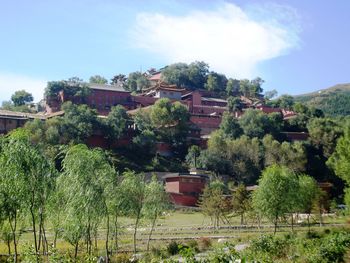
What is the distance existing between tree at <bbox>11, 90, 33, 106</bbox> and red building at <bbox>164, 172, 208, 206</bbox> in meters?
47.2

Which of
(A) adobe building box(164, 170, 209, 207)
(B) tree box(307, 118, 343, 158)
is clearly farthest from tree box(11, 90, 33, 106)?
(B) tree box(307, 118, 343, 158)

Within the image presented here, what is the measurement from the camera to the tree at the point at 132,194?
2482 centimetres

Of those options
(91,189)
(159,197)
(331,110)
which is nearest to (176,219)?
(159,197)

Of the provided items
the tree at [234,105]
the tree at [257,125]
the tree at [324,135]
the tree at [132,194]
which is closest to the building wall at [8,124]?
the tree at [257,125]

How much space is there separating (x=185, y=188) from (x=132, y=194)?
31.3m

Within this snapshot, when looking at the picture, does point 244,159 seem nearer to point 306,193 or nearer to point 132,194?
point 306,193

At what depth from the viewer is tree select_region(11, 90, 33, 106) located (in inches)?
3723

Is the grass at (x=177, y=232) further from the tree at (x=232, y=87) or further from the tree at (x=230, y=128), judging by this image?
the tree at (x=232, y=87)

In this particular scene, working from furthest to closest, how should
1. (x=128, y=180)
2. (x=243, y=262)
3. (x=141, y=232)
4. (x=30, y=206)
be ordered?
1. (x=141, y=232)
2. (x=128, y=180)
3. (x=30, y=206)
4. (x=243, y=262)

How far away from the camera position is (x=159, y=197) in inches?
1137

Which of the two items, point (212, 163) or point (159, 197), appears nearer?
point (159, 197)

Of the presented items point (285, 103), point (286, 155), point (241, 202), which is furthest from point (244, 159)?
point (285, 103)

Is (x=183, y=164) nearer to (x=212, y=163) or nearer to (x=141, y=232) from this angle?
(x=212, y=163)

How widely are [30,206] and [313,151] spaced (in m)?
65.9
